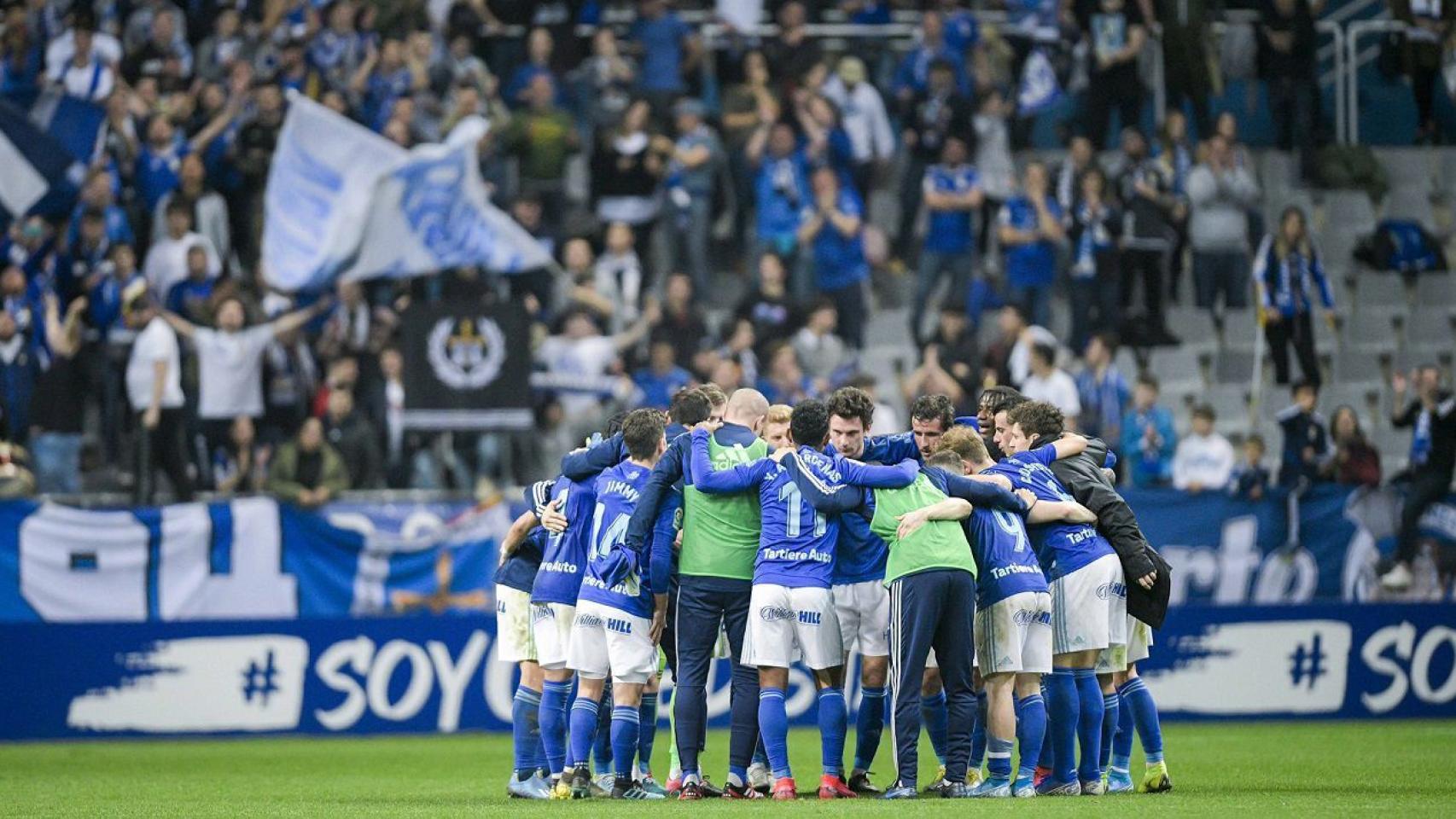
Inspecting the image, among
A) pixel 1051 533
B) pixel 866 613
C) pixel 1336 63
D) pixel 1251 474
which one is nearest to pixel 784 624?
pixel 866 613

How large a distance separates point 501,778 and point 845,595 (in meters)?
3.50

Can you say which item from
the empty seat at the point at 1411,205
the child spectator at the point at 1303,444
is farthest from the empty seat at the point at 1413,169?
the child spectator at the point at 1303,444

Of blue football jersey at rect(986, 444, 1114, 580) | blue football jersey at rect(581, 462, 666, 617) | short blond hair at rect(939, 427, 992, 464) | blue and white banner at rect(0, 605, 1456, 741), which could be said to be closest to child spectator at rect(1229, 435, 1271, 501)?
blue and white banner at rect(0, 605, 1456, 741)

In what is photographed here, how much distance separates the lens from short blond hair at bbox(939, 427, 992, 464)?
39.6 feet

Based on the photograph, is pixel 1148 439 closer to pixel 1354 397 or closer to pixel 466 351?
pixel 1354 397

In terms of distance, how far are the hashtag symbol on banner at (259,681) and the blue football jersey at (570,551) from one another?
7114 millimetres

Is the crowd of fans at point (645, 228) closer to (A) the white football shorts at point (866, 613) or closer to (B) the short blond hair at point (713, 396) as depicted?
(B) the short blond hair at point (713, 396)

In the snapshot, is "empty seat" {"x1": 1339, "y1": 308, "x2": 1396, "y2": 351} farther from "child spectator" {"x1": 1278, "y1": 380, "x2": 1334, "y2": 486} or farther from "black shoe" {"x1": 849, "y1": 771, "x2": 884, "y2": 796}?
"black shoe" {"x1": 849, "y1": 771, "x2": 884, "y2": 796}

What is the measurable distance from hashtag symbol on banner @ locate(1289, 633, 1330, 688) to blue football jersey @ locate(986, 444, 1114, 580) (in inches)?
314

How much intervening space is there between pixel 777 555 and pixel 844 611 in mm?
687

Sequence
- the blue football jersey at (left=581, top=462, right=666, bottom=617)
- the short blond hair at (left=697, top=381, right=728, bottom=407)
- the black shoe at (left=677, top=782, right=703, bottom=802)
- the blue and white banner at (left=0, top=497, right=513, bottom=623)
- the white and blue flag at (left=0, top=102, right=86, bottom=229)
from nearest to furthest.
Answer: the black shoe at (left=677, top=782, right=703, bottom=802)
the blue football jersey at (left=581, top=462, right=666, bottom=617)
the short blond hair at (left=697, top=381, right=728, bottom=407)
the blue and white banner at (left=0, top=497, right=513, bottom=623)
the white and blue flag at (left=0, top=102, right=86, bottom=229)

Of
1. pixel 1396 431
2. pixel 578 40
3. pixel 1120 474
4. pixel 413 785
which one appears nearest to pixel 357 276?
pixel 578 40

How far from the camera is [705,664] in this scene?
1206 cm

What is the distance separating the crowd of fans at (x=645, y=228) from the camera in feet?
70.4
